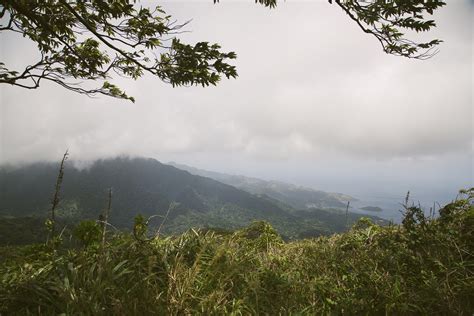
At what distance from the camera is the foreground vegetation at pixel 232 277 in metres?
2.68

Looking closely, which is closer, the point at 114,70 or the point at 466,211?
A: the point at 466,211

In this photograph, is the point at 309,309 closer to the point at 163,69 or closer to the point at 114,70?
the point at 163,69

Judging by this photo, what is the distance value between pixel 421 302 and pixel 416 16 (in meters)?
3.76

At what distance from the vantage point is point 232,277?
3461mm

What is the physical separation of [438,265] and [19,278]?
210 inches

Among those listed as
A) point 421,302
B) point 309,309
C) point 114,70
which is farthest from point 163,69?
point 421,302

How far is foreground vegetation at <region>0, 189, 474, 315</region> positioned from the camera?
8.79 ft

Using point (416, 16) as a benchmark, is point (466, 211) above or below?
below

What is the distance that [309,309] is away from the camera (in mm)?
3051

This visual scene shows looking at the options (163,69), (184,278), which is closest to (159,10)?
(163,69)

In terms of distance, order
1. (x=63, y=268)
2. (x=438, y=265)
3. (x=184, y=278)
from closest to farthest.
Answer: (x=184, y=278), (x=63, y=268), (x=438, y=265)

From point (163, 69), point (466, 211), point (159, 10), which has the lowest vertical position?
point (466, 211)

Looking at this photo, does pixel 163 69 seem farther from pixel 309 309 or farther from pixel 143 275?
pixel 309 309

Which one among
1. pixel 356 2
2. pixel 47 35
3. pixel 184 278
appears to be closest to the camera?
pixel 184 278
